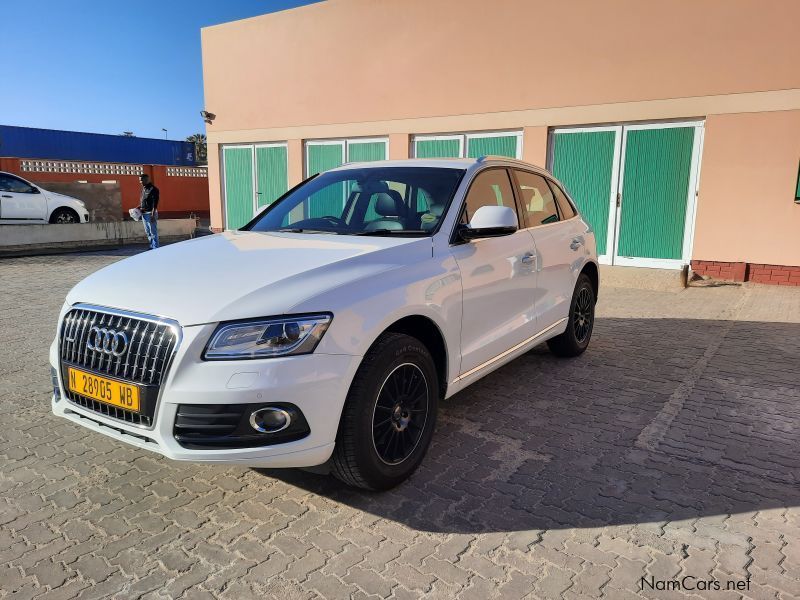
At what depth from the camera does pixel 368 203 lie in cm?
412

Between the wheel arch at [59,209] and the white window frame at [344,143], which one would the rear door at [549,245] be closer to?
the white window frame at [344,143]

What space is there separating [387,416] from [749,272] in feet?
30.0

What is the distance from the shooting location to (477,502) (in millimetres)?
3086

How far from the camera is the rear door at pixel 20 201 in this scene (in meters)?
Result: 14.9

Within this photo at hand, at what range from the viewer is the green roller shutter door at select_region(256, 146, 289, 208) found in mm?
15977

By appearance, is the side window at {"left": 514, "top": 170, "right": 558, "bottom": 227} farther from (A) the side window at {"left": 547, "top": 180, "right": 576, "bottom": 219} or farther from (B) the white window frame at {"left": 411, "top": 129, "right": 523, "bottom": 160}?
(B) the white window frame at {"left": 411, "top": 129, "right": 523, "bottom": 160}

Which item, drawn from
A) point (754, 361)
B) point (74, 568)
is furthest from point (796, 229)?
point (74, 568)

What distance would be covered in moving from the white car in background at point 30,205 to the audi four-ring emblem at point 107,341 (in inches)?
586

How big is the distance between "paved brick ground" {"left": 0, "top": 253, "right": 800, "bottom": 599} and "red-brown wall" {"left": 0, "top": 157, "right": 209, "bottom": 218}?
2333cm

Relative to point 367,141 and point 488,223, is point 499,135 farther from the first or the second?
point 488,223

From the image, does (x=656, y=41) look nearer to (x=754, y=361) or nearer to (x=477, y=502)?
(x=754, y=361)

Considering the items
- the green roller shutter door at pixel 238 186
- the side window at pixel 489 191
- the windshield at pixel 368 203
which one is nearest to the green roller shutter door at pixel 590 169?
the side window at pixel 489 191

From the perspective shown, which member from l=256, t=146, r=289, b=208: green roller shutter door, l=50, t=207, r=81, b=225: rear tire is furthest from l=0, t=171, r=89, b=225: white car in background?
l=256, t=146, r=289, b=208: green roller shutter door

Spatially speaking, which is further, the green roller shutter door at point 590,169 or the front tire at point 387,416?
the green roller shutter door at point 590,169
